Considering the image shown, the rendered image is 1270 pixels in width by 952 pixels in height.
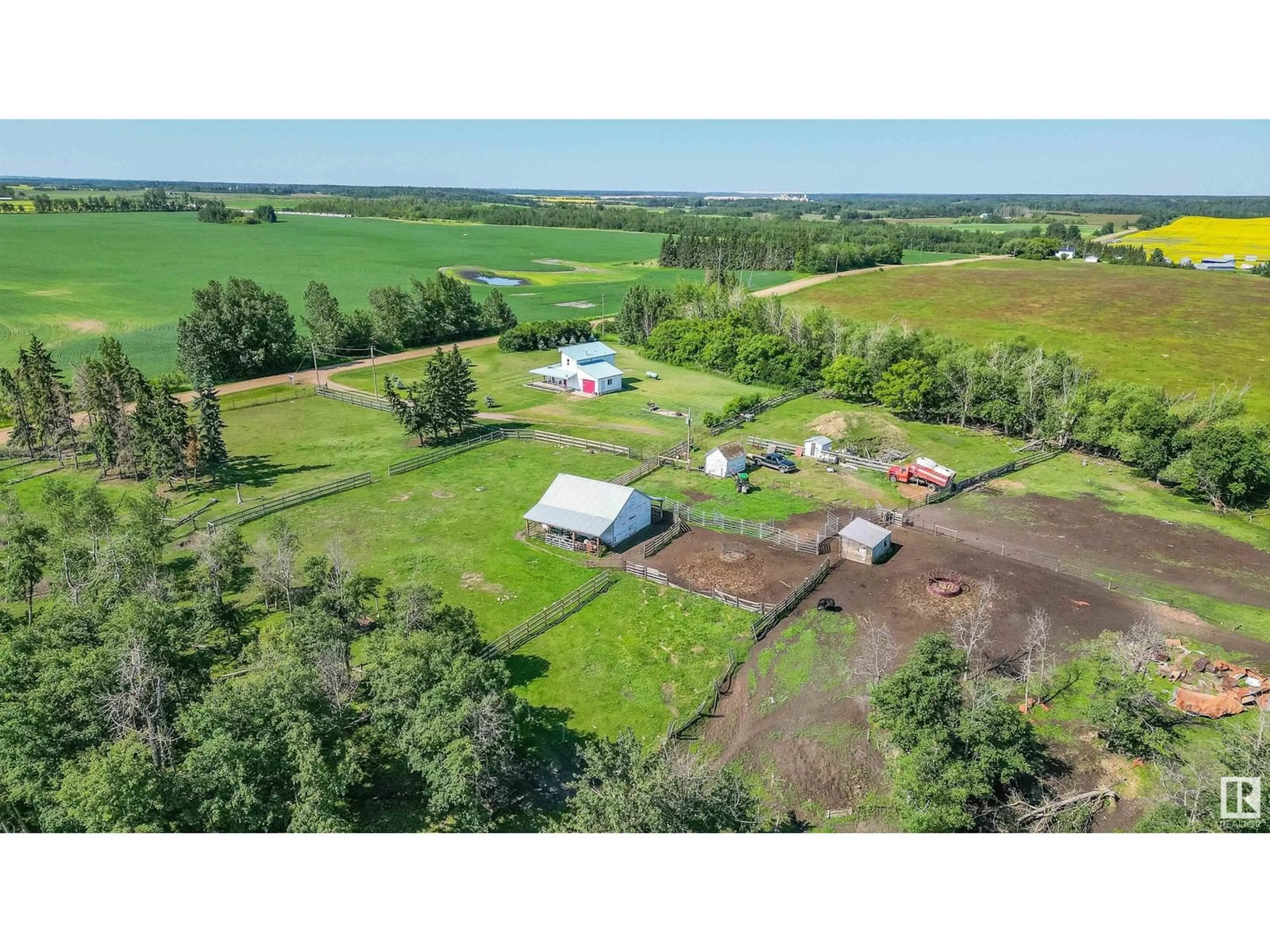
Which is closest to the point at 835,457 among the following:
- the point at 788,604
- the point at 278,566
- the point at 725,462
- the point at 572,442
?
the point at 725,462

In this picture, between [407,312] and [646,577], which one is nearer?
[646,577]

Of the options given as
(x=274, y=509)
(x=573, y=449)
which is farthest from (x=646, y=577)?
(x=274, y=509)

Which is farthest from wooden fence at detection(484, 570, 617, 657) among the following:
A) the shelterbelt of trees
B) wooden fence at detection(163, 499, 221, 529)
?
the shelterbelt of trees

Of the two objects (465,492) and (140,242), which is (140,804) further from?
(140,242)

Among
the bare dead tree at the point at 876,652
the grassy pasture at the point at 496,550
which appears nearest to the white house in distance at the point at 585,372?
the grassy pasture at the point at 496,550

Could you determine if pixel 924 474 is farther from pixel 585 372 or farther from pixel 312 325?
pixel 312 325

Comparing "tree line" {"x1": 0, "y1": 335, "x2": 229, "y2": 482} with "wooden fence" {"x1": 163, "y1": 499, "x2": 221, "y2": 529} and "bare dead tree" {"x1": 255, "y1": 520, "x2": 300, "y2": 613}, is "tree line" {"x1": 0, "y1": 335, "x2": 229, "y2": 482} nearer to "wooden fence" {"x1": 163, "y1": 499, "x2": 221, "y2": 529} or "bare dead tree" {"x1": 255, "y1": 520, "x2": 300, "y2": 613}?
"wooden fence" {"x1": 163, "y1": 499, "x2": 221, "y2": 529}
